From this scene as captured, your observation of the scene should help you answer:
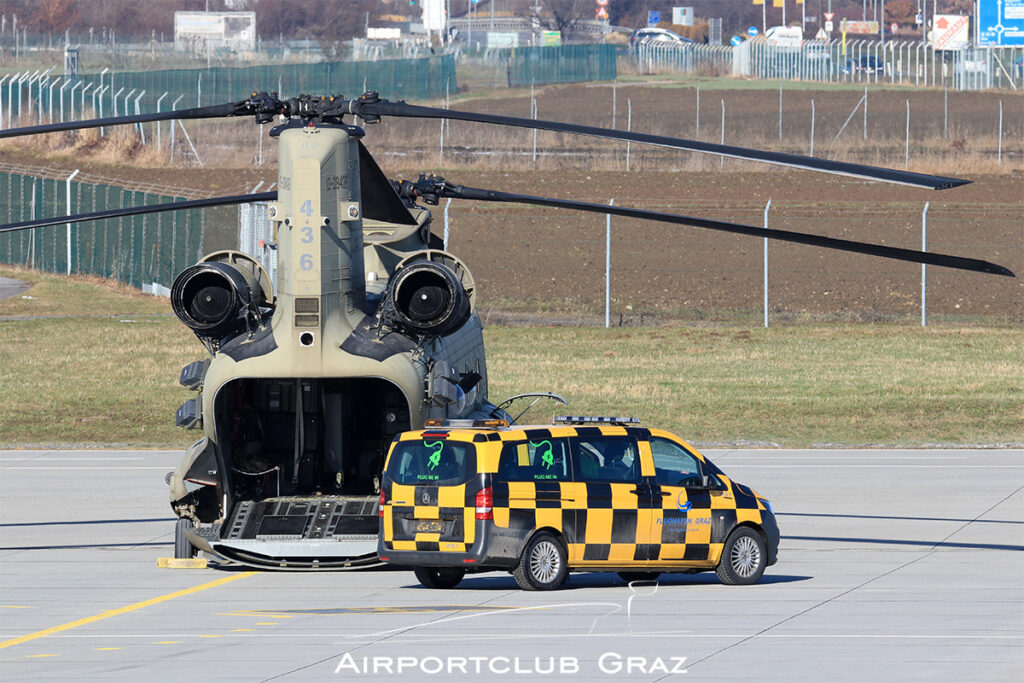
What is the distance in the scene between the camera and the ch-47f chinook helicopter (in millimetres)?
16750

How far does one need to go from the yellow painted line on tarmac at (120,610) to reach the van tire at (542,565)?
126 inches

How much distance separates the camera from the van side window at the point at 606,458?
53.7 ft

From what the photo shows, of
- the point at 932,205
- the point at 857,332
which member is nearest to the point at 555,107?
the point at 932,205

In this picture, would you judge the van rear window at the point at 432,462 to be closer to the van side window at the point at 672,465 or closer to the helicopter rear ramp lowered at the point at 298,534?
the helicopter rear ramp lowered at the point at 298,534

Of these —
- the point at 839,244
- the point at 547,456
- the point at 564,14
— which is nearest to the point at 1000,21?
the point at 839,244

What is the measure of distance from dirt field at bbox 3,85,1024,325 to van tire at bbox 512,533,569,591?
94.2ft

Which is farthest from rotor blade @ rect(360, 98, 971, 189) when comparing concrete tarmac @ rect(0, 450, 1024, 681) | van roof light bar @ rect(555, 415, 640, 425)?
concrete tarmac @ rect(0, 450, 1024, 681)

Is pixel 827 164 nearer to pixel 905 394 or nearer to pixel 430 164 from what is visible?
pixel 905 394

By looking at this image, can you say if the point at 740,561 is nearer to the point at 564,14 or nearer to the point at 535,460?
the point at 535,460

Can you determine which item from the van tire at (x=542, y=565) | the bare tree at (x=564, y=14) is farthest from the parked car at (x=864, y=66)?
the van tire at (x=542, y=565)

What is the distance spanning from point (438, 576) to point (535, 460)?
5.12ft

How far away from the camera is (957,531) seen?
66.1 feet

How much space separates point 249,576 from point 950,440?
17.2 m

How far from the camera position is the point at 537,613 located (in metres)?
14.5
